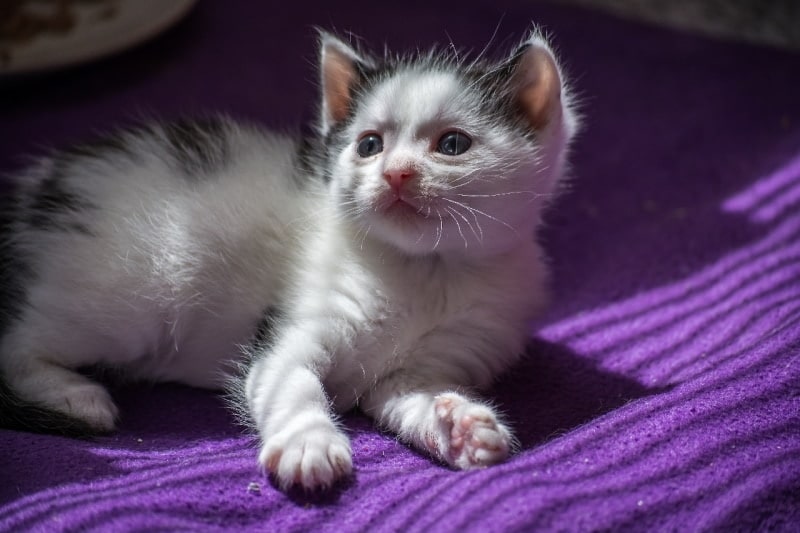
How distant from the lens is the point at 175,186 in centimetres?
160

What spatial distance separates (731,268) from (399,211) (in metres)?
1.01

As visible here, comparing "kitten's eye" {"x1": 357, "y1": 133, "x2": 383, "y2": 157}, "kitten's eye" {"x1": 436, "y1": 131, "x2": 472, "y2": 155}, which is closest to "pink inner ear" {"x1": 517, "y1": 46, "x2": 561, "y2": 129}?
"kitten's eye" {"x1": 436, "y1": 131, "x2": 472, "y2": 155}

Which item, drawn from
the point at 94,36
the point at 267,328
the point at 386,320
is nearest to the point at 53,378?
the point at 267,328

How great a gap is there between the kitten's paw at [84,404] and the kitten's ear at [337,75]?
0.65 meters

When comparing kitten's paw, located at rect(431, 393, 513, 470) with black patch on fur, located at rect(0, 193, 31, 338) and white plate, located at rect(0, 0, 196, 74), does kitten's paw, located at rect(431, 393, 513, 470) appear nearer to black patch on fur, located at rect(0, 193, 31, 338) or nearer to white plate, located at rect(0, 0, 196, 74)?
black patch on fur, located at rect(0, 193, 31, 338)

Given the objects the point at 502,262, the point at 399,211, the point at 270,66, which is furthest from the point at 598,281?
the point at 270,66

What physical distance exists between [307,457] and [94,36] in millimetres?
1727

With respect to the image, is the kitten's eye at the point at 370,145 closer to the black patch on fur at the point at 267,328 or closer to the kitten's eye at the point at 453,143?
the kitten's eye at the point at 453,143

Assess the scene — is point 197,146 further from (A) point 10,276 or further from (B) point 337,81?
(A) point 10,276

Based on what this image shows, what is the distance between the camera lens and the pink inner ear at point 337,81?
157 centimetres

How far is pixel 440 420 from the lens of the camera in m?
1.30

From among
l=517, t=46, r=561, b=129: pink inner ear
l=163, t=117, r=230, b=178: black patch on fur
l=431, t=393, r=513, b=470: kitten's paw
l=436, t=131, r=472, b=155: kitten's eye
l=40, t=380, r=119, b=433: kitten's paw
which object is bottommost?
l=40, t=380, r=119, b=433: kitten's paw

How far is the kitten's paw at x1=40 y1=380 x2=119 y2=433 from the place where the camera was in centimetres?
143

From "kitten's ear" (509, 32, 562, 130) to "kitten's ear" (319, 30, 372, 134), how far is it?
0.98 feet
